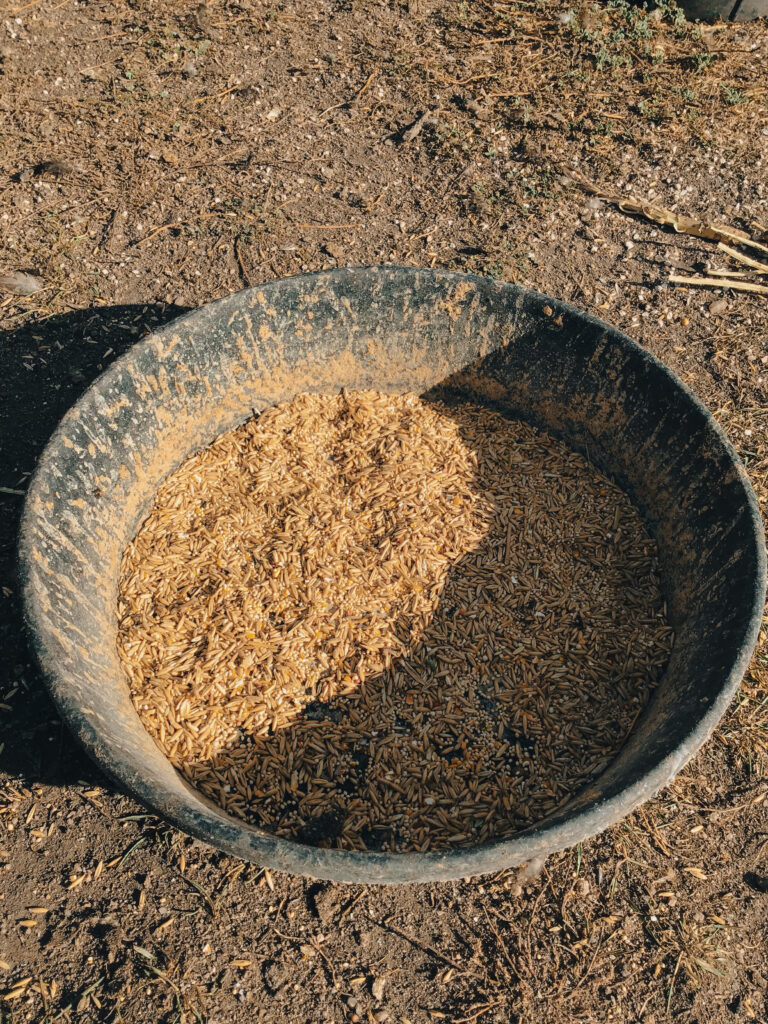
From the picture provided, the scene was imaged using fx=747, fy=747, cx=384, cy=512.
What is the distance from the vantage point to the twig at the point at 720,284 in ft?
18.9

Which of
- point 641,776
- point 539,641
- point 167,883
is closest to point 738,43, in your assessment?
point 539,641

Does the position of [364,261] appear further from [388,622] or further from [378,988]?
[378,988]

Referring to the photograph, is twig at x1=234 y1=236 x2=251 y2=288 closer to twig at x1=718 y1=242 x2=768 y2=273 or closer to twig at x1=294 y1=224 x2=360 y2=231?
twig at x1=294 y1=224 x2=360 y2=231

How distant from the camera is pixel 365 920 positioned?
3.43 m

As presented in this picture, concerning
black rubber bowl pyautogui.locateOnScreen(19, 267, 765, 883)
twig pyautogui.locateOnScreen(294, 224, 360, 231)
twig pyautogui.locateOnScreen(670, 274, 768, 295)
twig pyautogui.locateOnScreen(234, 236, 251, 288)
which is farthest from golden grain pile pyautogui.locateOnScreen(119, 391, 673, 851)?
twig pyautogui.locateOnScreen(670, 274, 768, 295)

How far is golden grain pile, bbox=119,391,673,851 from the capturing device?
345cm

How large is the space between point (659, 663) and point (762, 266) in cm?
381

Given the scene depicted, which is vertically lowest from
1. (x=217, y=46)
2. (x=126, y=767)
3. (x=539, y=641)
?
(x=539, y=641)

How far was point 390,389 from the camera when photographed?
4.72m

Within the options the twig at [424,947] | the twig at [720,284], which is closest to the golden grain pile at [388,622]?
the twig at [424,947]

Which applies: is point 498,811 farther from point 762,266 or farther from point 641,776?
point 762,266

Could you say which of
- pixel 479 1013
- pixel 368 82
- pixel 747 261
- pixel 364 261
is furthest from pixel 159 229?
pixel 479 1013

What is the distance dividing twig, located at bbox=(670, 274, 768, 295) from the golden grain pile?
7.31 feet

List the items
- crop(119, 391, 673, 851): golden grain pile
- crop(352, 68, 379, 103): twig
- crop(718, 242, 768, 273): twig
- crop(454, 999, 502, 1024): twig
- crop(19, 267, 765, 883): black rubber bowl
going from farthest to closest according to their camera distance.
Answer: crop(352, 68, 379, 103): twig < crop(718, 242, 768, 273): twig < crop(119, 391, 673, 851): golden grain pile < crop(454, 999, 502, 1024): twig < crop(19, 267, 765, 883): black rubber bowl
